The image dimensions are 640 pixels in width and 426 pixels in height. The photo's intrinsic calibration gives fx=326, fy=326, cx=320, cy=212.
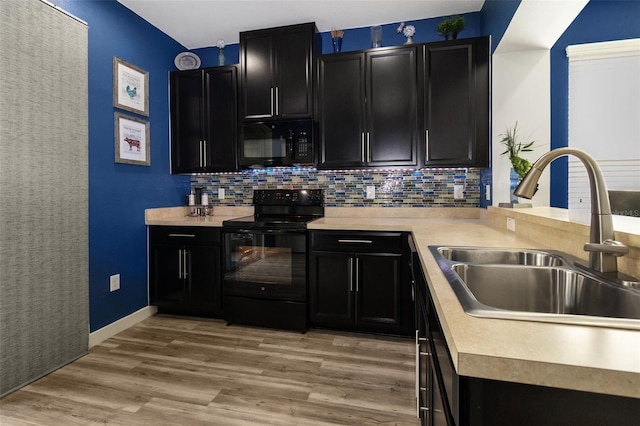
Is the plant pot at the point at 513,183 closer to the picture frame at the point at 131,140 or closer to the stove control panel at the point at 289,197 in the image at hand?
the stove control panel at the point at 289,197

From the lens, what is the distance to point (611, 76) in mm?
2695

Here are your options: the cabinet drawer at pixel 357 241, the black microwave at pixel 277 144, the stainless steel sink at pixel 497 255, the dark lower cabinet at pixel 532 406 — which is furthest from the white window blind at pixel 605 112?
the dark lower cabinet at pixel 532 406

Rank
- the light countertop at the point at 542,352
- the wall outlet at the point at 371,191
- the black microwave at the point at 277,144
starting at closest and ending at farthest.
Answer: the light countertop at the point at 542,352
the black microwave at the point at 277,144
the wall outlet at the point at 371,191

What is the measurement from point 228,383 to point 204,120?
7.88 feet

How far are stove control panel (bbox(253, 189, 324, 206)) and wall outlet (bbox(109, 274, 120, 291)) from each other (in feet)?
4.47

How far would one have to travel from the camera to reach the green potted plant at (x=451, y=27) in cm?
265

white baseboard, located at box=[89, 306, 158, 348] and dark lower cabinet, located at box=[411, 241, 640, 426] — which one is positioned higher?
dark lower cabinet, located at box=[411, 241, 640, 426]

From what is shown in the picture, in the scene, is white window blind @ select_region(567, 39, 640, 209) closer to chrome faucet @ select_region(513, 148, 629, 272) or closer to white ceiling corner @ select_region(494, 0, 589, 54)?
white ceiling corner @ select_region(494, 0, 589, 54)

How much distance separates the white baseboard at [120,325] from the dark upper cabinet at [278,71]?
2.04 metres

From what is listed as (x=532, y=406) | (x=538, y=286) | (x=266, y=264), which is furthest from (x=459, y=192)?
(x=532, y=406)

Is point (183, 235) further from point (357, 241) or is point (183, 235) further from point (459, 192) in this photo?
point (459, 192)

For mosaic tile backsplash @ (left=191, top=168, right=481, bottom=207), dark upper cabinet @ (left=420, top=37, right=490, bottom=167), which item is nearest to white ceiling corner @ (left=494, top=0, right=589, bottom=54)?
dark upper cabinet @ (left=420, top=37, right=490, bottom=167)

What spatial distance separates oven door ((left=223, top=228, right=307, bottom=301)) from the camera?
269 centimetres

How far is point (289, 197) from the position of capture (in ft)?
10.5
